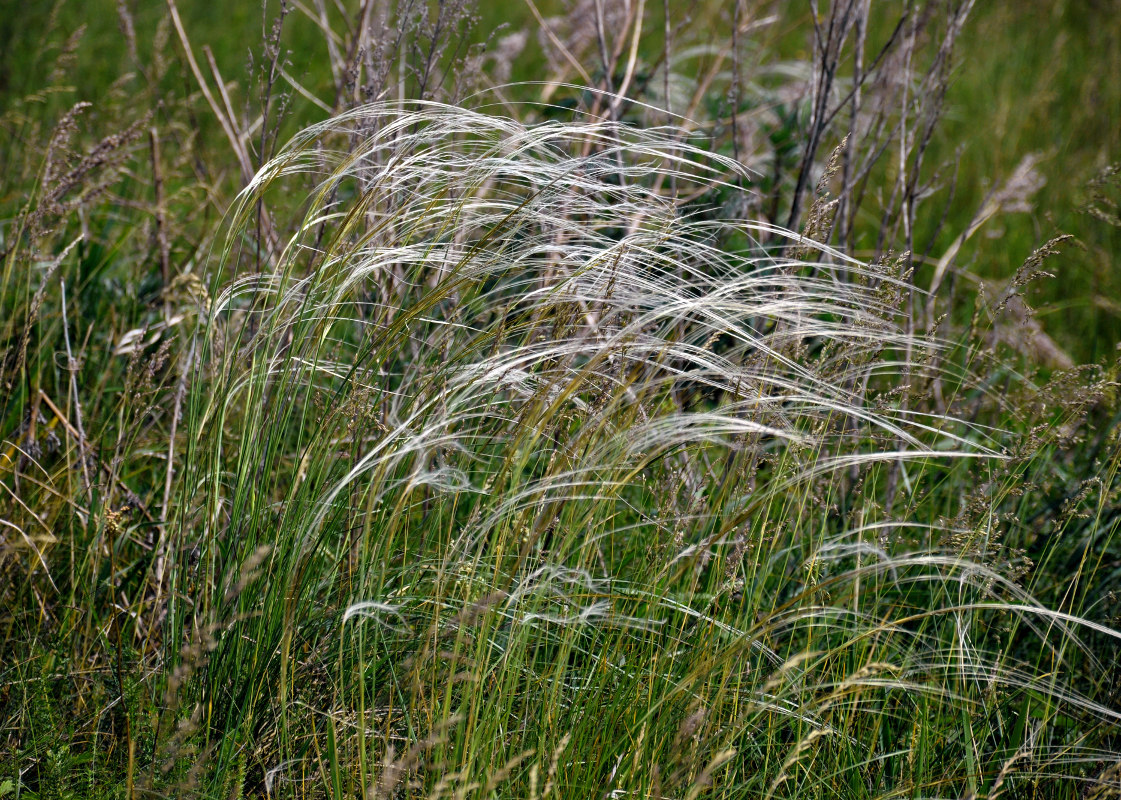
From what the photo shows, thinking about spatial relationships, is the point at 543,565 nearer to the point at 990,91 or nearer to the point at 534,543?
the point at 534,543

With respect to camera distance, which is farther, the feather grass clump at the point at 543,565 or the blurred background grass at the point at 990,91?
the blurred background grass at the point at 990,91

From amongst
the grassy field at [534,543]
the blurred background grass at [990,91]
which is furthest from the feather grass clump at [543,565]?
the blurred background grass at [990,91]

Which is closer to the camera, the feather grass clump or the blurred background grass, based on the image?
the feather grass clump

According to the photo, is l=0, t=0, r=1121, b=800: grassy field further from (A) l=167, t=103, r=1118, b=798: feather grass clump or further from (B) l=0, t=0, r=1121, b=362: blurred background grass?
(B) l=0, t=0, r=1121, b=362: blurred background grass

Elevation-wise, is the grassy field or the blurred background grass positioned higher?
the blurred background grass

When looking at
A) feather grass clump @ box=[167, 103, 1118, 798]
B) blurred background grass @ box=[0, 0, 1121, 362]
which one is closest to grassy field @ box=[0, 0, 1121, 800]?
feather grass clump @ box=[167, 103, 1118, 798]

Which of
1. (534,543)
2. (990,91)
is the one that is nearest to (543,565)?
(534,543)

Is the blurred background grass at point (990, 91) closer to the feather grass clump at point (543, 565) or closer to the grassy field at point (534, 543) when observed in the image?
the grassy field at point (534, 543)

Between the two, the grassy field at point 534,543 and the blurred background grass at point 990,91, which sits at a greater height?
the blurred background grass at point 990,91

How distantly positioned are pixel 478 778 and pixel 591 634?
0.95 ft

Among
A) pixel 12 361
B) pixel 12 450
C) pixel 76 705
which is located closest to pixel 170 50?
pixel 12 361

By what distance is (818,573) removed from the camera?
1.60 m

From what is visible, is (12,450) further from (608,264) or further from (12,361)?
(608,264)

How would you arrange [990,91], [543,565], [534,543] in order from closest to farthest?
[534,543] → [543,565] → [990,91]
